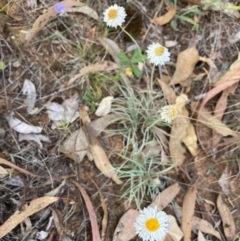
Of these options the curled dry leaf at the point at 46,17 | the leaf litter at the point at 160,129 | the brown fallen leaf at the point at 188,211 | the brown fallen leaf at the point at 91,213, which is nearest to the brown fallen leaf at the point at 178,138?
the leaf litter at the point at 160,129

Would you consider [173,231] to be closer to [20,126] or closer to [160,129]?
[160,129]

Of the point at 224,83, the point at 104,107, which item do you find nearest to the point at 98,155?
the point at 104,107

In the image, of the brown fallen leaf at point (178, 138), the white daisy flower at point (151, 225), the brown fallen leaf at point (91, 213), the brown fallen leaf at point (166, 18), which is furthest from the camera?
the brown fallen leaf at point (166, 18)

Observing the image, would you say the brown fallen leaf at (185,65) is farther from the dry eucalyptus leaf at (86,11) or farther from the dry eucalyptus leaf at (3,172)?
the dry eucalyptus leaf at (3,172)

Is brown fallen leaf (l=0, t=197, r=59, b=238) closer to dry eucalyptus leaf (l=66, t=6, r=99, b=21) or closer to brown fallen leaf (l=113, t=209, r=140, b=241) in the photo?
brown fallen leaf (l=113, t=209, r=140, b=241)

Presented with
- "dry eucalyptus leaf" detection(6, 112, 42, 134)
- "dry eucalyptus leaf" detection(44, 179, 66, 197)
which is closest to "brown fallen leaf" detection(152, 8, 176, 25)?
"dry eucalyptus leaf" detection(6, 112, 42, 134)

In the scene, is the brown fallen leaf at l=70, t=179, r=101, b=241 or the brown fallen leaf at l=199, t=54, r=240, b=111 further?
the brown fallen leaf at l=199, t=54, r=240, b=111
